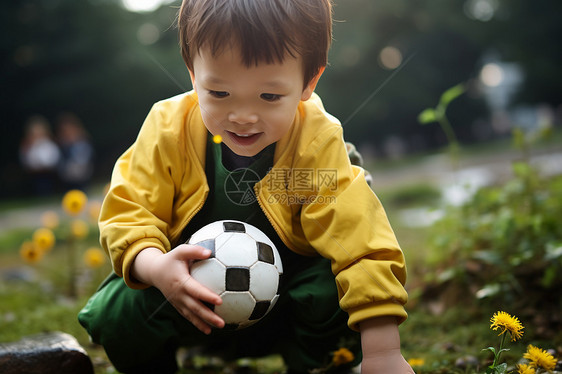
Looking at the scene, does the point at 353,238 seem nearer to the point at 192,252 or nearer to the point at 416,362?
the point at 192,252

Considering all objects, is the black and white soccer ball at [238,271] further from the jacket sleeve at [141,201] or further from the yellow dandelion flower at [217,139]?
the yellow dandelion flower at [217,139]

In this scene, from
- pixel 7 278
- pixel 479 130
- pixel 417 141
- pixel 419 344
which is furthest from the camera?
pixel 479 130

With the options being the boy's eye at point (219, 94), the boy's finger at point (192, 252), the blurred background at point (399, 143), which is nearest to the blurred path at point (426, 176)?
the blurred background at point (399, 143)

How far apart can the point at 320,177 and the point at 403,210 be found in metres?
5.07

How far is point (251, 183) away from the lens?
1.80 meters

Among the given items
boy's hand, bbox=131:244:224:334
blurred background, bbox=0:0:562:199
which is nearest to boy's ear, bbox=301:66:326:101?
boy's hand, bbox=131:244:224:334

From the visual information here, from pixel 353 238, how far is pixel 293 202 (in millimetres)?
273

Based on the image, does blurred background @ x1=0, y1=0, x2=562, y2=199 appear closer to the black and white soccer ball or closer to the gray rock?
the gray rock

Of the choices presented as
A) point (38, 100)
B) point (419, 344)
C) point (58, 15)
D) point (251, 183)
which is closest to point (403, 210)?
point (419, 344)

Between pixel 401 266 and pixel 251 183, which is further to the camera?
pixel 251 183

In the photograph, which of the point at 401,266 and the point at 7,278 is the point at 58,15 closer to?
the point at 7,278

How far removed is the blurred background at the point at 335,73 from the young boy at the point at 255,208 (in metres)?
7.38

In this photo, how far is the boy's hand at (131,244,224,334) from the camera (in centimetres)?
151

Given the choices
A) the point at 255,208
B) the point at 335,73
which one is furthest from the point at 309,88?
the point at 335,73
